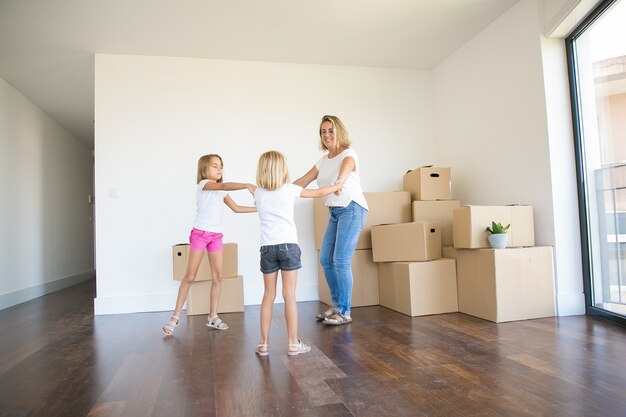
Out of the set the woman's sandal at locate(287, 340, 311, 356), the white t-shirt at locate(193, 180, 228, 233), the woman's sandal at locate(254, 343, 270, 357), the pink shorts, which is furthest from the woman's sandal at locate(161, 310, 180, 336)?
the woman's sandal at locate(287, 340, 311, 356)

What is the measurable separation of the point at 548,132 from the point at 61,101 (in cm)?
497

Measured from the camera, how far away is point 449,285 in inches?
124

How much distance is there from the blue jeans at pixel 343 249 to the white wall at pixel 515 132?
50.2 inches

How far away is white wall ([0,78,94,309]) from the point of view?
14.7 feet

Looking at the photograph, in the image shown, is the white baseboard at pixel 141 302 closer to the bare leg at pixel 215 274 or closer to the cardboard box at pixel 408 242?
the bare leg at pixel 215 274

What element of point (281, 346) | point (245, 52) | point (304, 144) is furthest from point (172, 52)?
point (281, 346)

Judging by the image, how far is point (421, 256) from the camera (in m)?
3.11

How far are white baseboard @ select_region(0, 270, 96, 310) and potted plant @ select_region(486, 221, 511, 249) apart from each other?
431cm

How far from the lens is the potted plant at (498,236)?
9.23 ft

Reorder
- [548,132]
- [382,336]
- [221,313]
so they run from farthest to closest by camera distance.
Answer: [221,313] → [548,132] → [382,336]

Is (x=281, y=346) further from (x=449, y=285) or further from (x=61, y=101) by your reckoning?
(x=61, y=101)

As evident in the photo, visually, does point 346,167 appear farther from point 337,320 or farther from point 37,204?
point 37,204

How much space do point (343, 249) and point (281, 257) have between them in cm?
75

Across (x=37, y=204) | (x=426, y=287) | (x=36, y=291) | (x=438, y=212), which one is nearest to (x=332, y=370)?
(x=426, y=287)
